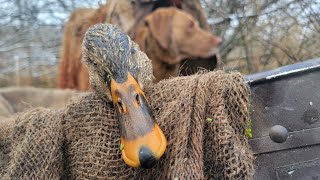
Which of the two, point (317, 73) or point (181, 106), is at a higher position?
point (317, 73)

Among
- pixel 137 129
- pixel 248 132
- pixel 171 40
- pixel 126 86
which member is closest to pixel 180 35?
pixel 171 40

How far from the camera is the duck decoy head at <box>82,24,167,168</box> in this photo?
1331 millimetres

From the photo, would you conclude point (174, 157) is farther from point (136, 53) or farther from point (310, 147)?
point (136, 53)

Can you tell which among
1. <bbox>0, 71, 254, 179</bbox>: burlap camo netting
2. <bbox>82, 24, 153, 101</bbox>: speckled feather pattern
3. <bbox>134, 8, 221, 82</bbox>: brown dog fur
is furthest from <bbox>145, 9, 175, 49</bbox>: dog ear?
<bbox>0, 71, 254, 179</bbox>: burlap camo netting

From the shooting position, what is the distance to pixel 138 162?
51.9 inches

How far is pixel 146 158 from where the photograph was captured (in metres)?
1.31

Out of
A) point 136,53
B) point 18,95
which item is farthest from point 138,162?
point 18,95

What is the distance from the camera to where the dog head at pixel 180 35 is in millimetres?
3238

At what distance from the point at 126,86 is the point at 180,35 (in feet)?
5.78

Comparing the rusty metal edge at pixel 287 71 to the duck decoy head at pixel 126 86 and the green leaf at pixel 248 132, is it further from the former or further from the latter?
the duck decoy head at pixel 126 86

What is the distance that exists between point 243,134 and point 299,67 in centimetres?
25

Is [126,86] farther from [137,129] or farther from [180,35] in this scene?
[180,35]

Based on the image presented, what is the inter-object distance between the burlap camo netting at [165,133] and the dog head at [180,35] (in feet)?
5.44

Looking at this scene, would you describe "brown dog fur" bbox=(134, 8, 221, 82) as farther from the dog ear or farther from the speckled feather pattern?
the speckled feather pattern
